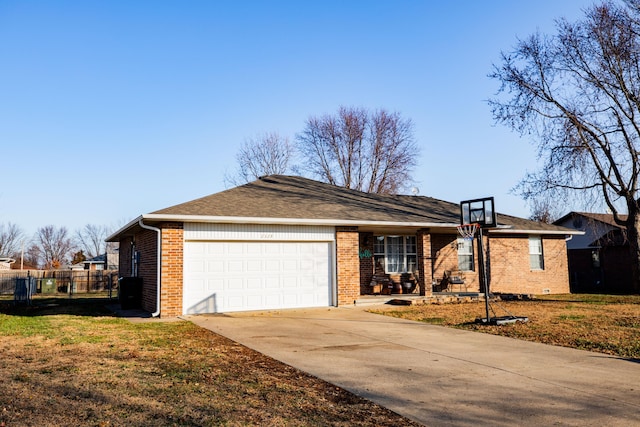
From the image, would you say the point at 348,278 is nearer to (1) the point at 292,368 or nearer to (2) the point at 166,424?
(1) the point at 292,368

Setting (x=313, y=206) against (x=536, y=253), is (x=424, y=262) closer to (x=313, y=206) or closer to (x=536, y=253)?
(x=313, y=206)

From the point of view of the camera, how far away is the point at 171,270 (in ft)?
43.4

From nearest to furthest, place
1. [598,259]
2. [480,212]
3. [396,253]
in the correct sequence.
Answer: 1. [480,212]
2. [396,253]
3. [598,259]

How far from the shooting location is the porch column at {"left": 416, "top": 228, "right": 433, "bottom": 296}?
17.9 metres

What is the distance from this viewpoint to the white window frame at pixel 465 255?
2053cm

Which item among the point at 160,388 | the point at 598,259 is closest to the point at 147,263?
the point at 160,388

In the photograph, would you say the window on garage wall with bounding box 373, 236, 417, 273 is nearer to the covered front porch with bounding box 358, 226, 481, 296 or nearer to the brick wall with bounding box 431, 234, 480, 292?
the covered front porch with bounding box 358, 226, 481, 296

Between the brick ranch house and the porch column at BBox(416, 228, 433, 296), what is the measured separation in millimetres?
39

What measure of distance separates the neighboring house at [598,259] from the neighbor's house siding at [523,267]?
553 centimetres

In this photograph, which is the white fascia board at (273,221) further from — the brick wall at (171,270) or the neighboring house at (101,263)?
the neighboring house at (101,263)

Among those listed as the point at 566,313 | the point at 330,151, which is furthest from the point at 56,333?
the point at 330,151

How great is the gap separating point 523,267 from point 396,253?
6540 mm

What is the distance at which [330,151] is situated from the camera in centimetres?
4234

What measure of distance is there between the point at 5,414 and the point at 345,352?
203 inches
